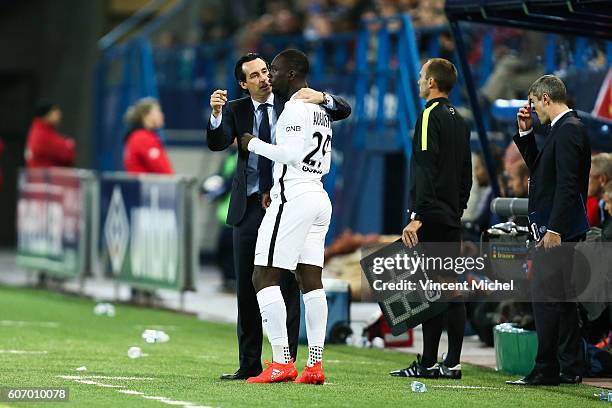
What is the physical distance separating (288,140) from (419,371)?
6.73 ft

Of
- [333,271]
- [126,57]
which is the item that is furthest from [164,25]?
[333,271]

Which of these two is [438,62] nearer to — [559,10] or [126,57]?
[559,10]

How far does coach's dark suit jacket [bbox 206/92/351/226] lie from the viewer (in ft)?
31.8

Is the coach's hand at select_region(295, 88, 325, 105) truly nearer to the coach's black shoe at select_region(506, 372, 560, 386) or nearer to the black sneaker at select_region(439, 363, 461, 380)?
the black sneaker at select_region(439, 363, 461, 380)

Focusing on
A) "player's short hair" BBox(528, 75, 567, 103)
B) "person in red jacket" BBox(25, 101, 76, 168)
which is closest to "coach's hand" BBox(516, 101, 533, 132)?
"player's short hair" BBox(528, 75, 567, 103)

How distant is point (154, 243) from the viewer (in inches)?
649

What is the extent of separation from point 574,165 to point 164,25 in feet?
55.0

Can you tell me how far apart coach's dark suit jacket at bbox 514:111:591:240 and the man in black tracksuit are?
1.68 feet

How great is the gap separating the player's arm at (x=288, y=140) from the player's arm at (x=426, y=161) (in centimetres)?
105

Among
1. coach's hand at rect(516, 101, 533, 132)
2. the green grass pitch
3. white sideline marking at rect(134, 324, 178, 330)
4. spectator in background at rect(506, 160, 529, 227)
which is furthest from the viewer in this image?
white sideline marking at rect(134, 324, 178, 330)

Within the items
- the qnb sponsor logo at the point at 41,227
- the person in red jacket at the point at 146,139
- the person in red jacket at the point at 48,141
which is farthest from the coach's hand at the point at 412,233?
the person in red jacket at the point at 48,141

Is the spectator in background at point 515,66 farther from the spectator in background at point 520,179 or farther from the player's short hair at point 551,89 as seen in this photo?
the player's short hair at point 551,89

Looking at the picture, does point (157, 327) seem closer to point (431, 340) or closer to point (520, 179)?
point (520, 179)

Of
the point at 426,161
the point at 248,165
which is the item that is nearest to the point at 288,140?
the point at 248,165
